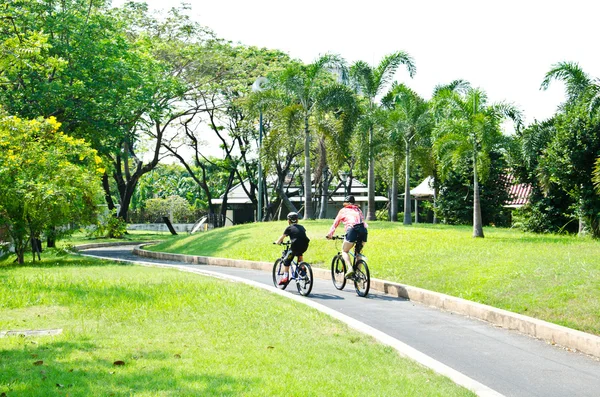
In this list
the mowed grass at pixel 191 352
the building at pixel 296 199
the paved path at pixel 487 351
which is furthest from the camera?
the building at pixel 296 199

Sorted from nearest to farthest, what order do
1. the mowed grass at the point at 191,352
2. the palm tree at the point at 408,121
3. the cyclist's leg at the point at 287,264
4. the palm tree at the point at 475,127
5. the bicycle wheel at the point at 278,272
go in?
the mowed grass at the point at 191,352
the cyclist's leg at the point at 287,264
the bicycle wheel at the point at 278,272
the palm tree at the point at 475,127
the palm tree at the point at 408,121

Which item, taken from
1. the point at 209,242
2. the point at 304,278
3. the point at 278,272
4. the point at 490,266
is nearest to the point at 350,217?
the point at 304,278

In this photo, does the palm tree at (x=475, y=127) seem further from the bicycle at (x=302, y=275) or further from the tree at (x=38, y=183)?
the tree at (x=38, y=183)

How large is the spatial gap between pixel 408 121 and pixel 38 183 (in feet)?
60.8

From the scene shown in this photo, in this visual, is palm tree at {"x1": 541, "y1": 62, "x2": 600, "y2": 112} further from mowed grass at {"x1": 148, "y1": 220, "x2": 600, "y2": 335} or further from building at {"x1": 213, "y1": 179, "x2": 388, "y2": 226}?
building at {"x1": 213, "y1": 179, "x2": 388, "y2": 226}

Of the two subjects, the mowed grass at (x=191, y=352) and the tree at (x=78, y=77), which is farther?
the tree at (x=78, y=77)

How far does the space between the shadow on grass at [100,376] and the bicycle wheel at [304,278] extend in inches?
266

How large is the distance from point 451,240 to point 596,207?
5048 mm

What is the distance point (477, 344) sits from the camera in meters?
8.73

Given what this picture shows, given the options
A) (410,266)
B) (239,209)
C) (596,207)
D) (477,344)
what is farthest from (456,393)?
(239,209)

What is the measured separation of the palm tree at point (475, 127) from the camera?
78.2 feet

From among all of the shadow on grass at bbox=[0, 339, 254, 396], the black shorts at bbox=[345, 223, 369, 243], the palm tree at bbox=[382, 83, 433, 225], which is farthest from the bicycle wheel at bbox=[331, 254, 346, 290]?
the palm tree at bbox=[382, 83, 433, 225]

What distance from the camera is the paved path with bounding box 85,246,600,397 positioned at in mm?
6645

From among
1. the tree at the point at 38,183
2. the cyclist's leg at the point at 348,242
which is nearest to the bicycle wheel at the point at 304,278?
the cyclist's leg at the point at 348,242
